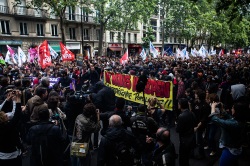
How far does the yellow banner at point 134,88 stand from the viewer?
6535mm

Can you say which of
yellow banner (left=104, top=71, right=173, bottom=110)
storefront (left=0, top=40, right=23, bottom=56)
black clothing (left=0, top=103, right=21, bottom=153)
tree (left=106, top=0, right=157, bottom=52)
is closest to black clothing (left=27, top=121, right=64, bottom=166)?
black clothing (left=0, top=103, right=21, bottom=153)

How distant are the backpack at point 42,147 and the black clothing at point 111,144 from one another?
3.01ft

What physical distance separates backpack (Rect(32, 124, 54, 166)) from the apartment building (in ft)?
68.7

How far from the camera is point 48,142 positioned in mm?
3646

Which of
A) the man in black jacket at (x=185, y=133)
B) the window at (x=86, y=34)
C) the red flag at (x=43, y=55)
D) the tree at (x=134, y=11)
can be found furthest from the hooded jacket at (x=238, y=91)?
the window at (x=86, y=34)

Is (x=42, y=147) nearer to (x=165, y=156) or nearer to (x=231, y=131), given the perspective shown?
(x=165, y=156)

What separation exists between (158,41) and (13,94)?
164 feet

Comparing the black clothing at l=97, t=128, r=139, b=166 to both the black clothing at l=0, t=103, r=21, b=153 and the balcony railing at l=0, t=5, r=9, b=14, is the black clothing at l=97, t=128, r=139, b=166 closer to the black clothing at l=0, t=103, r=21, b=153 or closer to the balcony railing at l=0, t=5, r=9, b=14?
the black clothing at l=0, t=103, r=21, b=153

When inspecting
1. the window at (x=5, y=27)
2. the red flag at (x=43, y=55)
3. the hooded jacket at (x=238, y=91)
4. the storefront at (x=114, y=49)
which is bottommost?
the hooded jacket at (x=238, y=91)

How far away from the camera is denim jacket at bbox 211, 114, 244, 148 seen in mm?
3500

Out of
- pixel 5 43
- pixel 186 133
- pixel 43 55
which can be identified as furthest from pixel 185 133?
Answer: pixel 5 43

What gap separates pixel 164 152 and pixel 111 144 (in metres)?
0.78

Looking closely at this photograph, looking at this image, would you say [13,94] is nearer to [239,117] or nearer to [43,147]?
[43,147]

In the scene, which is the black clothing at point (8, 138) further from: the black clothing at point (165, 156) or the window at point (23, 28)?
the window at point (23, 28)
